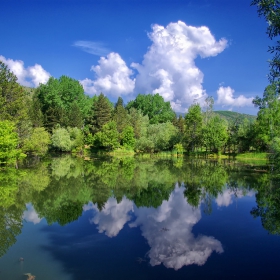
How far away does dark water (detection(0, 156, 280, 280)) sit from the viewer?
9.32 meters

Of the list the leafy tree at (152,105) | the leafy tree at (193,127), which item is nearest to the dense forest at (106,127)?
the leafy tree at (193,127)

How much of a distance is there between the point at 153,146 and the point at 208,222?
5084 cm

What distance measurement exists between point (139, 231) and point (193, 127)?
50.4 meters

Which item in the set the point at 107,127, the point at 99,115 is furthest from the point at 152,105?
the point at 107,127

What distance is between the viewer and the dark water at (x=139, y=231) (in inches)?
367

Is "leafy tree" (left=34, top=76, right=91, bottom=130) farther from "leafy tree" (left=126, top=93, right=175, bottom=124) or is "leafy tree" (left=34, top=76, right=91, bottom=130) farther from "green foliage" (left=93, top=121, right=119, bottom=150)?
"leafy tree" (left=126, top=93, right=175, bottom=124)

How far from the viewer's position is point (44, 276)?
8727 mm

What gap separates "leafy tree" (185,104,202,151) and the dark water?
36.9m

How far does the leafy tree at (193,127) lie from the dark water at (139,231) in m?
36.9

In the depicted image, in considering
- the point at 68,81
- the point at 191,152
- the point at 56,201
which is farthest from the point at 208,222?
the point at 68,81

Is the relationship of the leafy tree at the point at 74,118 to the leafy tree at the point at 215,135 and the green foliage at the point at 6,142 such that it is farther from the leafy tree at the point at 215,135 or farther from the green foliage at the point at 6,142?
the green foliage at the point at 6,142

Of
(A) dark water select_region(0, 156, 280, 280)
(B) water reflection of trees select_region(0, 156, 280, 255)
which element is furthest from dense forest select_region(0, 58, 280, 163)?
(A) dark water select_region(0, 156, 280, 280)

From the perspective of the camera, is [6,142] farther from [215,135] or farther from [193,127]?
[193,127]

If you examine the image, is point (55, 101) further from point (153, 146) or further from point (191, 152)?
point (191, 152)
